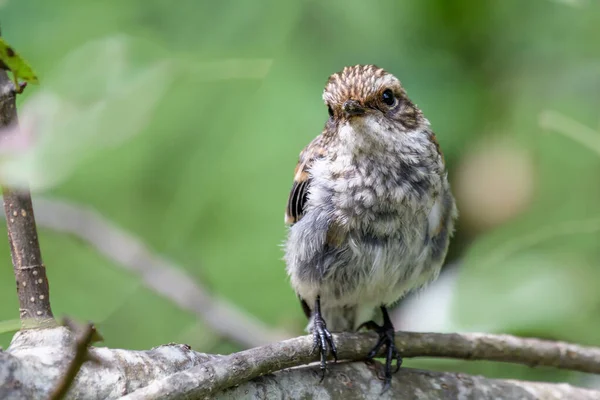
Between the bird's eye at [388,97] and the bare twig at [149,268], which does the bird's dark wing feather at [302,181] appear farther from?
the bare twig at [149,268]

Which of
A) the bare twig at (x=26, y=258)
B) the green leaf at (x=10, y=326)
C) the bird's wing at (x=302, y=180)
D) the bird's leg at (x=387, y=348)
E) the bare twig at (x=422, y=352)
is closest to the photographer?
the green leaf at (x=10, y=326)

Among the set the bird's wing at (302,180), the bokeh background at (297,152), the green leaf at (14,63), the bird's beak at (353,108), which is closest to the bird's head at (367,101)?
the bird's beak at (353,108)

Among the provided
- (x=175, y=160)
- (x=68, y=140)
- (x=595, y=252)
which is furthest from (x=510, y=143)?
(x=68, y=140)

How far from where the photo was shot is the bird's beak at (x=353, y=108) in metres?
3.38

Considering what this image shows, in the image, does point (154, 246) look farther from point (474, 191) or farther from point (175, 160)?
point (474, 191)

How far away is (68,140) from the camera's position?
1.25m

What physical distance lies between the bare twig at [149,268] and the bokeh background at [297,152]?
0.02 m

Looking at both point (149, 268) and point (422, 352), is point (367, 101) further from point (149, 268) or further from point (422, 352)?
point (149, 268)

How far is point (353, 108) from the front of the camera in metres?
3.40

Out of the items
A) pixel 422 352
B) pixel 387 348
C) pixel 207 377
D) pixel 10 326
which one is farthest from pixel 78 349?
pixel 422 352

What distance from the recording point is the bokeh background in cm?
340

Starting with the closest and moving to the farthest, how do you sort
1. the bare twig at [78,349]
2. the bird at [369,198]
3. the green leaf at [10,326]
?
1. the bare twig at [78,349]
2. the green leaf at [10,326]
3. the bird at [369,198]

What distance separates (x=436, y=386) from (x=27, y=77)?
2041 mm

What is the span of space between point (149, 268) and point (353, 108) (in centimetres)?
230
